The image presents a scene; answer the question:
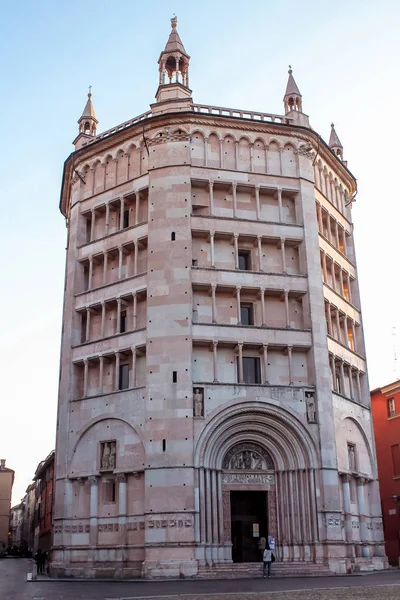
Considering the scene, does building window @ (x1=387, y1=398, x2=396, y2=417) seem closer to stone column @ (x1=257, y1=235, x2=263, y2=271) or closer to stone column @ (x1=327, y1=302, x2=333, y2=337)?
stone column @ (x1=327, y1=302, x2=333, y2=337)

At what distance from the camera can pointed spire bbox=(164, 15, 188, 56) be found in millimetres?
44344

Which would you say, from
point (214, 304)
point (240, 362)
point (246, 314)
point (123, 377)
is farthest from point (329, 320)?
point (123, 377)

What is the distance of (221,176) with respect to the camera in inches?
1617

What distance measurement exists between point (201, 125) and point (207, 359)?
14.5 meters

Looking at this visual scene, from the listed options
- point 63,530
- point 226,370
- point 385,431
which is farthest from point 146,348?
point 385,431

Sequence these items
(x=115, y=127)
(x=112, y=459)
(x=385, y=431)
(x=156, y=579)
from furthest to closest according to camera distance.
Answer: (x=385, y=431) → (x=115, y=127) → (x=112, y=459) → (x=156, y=579)

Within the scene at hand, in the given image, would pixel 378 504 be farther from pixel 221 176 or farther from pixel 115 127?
pixel 115 127

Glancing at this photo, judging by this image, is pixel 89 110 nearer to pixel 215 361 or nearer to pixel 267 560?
pixel 215 361

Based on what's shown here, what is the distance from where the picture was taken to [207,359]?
37.5 metres

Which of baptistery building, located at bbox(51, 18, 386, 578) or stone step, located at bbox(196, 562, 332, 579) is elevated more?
baptistery building, located at bbox(51, 18, 386, 578)

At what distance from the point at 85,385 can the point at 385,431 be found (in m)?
25.4

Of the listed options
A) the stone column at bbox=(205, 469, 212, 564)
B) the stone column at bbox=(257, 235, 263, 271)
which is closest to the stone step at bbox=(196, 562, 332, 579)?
the stone column at bbox=(205, 469, 212, 564)

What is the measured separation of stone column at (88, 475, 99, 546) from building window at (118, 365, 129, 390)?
17.1 feet

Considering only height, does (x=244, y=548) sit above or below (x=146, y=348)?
below
